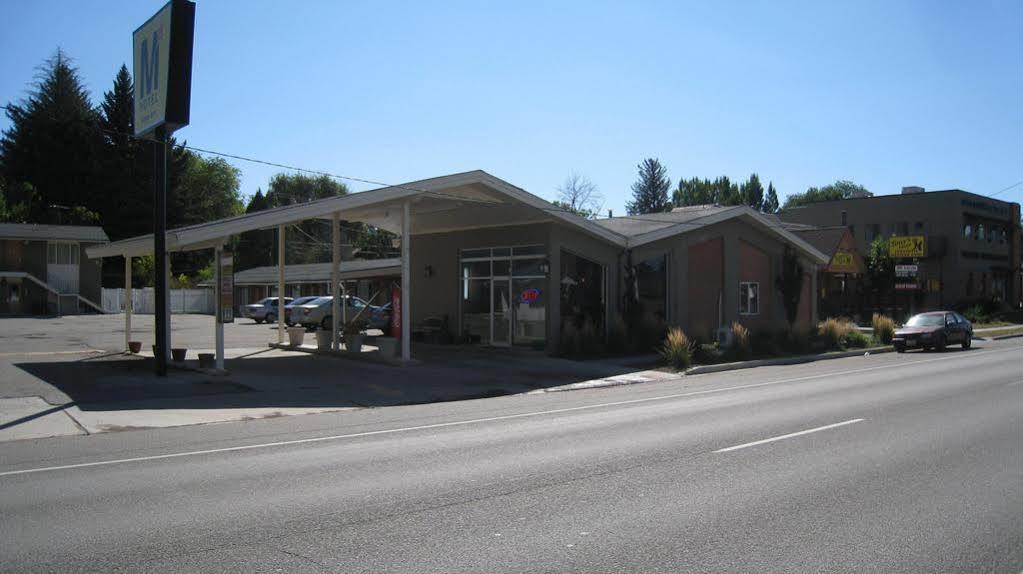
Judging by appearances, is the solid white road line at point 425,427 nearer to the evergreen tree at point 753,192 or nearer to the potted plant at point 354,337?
the potted plant at point 354,337

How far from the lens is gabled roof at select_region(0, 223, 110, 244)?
46688 mm

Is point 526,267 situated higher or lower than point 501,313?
higher

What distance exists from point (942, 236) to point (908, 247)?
3994 mm

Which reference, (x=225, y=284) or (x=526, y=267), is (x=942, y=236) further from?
(x=225, y=284)

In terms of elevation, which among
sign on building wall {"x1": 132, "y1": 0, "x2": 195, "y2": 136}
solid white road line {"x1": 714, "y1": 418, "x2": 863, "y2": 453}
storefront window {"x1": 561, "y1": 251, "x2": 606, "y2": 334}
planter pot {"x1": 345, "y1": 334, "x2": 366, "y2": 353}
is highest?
sign on building wall {"x1": 132, "y1": 0, "x2": 195, "y2": 136}

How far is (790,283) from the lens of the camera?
33.0 meters

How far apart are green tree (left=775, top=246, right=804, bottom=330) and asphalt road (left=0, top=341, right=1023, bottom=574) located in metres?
20.3

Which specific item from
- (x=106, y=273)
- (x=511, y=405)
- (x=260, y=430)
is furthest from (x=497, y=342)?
(x=106, y=273)

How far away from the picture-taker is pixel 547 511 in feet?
21.7

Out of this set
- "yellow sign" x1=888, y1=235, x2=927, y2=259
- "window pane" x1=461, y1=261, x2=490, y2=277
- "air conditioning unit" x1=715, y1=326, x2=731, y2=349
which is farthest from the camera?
"yellow sign" x1=888, y1=235, x2=927, y2=259

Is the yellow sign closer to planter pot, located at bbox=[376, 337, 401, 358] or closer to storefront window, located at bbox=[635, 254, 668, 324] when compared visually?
storefront window, located at bbox=[635, 254, 668, 324]

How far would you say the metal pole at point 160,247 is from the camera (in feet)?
56.4

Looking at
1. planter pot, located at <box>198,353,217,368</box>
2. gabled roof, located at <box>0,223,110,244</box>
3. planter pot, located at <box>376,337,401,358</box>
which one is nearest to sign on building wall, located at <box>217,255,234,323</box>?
planter pot, located at <box>198,353,217,368</box>

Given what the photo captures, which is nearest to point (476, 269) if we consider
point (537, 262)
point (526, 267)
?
point (526, 267)
